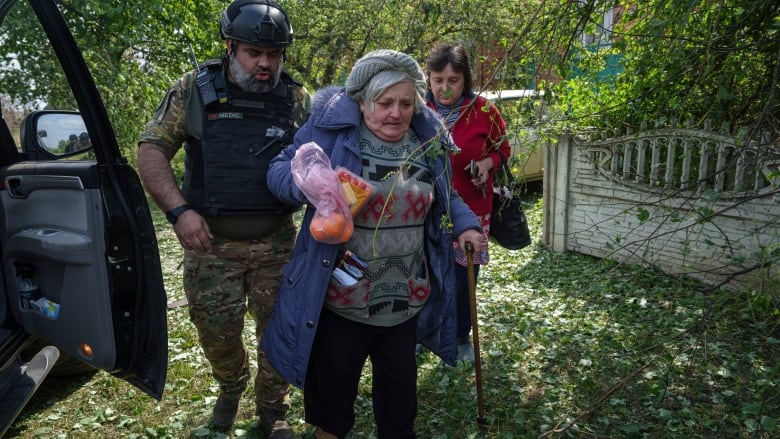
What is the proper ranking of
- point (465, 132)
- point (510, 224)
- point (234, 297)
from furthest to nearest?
1. point (510, 224)
2. point (465, 132)
3. point (234, 297)

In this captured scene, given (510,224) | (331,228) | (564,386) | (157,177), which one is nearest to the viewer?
(331,228)

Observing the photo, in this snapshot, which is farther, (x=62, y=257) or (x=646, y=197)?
(x=646, y=197)

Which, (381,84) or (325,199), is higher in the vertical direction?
(381,84)

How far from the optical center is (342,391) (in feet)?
8.43

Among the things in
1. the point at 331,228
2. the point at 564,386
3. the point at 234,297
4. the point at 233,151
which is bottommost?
the point at 564,386

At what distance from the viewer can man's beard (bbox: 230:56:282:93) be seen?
276 centimetres

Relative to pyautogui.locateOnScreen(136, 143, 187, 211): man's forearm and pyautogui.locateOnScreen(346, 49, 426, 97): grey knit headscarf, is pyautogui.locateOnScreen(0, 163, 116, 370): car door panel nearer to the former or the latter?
pyautogui.locateOnScreen(136, 143, 187, 211): man's forearm

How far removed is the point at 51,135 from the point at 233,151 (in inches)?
37.5

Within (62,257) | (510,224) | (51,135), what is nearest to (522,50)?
(510,224)

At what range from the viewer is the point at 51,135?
9.61 feet

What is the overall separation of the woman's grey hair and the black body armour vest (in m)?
0.60

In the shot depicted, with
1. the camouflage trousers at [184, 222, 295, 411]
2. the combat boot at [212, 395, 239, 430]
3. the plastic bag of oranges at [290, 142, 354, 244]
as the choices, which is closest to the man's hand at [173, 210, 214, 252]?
the camouflage trousers at [184, 222, 295, 411]

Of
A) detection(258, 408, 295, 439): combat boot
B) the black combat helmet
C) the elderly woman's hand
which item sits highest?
the black combat helmet

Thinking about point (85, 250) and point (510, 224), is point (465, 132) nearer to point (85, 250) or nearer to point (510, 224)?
point (510, 224)
